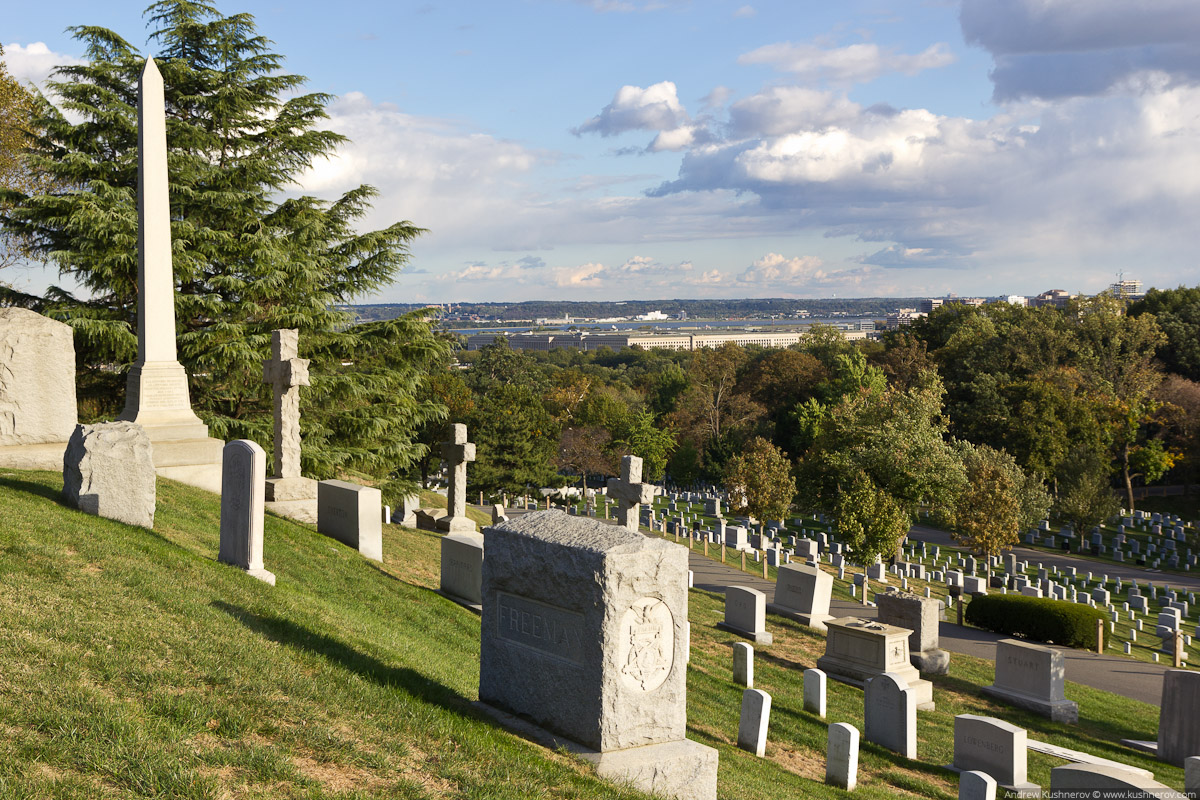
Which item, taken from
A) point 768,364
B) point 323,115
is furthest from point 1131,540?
point 323,115

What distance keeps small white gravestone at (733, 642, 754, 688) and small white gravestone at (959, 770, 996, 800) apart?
458 cm

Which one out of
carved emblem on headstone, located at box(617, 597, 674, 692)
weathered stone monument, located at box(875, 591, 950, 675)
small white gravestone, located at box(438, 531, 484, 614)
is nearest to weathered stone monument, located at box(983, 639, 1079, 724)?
weathered stone monument, located at box(875, 591, 950, 675)

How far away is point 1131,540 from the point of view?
3947cm

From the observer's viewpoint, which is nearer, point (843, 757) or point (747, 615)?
point (843, 757)

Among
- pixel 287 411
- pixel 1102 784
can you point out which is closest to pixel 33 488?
pixel 287 411

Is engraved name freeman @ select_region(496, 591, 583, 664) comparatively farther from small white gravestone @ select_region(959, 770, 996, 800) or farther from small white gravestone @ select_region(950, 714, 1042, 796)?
small white gravestone @ select_region(950, 714, 1042, 796)

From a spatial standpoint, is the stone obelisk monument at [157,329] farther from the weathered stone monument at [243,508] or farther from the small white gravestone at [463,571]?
the weathered stone monument at [243,508]

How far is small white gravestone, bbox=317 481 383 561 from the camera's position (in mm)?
12562

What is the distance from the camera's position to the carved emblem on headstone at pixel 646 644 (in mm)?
4879

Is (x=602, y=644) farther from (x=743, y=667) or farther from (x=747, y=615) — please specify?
(x=747, y=615)

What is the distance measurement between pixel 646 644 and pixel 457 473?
1278 centimetres

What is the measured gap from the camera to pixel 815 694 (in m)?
11.0

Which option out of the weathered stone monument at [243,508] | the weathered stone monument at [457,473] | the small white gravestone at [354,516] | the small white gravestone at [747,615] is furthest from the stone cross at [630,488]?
the weathered stone monument at [243,508]

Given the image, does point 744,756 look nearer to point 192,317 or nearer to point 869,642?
point 869,642
